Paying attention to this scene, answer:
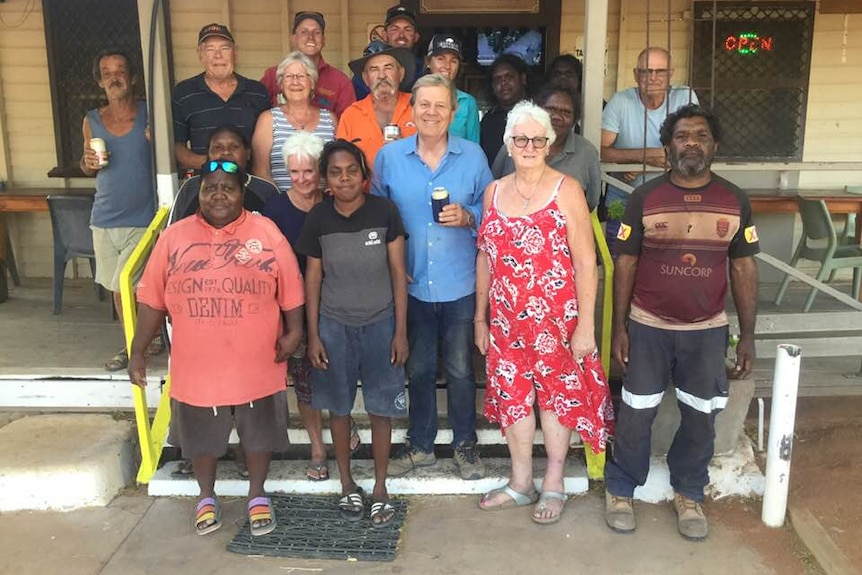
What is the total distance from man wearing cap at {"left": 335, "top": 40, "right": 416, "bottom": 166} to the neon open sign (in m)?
3.73

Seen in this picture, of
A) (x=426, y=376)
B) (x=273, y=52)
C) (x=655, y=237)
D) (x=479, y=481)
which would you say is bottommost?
(x=479, y=481)

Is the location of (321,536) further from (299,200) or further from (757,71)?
(757,71)

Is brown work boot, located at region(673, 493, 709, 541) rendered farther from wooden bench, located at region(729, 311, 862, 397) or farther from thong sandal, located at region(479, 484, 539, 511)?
wooden bench, located at region(729, 311, 862, 397)

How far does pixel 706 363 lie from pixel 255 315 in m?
1.77

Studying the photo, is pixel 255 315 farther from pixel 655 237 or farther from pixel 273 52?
pixel 273 52

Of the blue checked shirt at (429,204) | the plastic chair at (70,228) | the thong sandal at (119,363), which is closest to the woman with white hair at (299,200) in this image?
the blue checked shirt at (429,204)

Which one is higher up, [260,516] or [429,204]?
[429,204]

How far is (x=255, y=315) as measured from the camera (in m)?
2.91

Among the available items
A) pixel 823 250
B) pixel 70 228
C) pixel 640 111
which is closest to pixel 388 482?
pixel 640 111

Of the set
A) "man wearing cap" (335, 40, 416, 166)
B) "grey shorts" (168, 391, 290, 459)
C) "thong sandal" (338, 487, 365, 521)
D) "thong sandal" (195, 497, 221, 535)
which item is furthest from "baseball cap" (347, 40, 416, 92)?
"thong sandal" (195, 497, 221, 535)

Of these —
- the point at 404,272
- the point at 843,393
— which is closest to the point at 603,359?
the point at 404,272

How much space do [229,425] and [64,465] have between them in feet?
3.04

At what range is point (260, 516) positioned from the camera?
313 cm

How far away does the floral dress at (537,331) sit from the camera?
2883 mm
